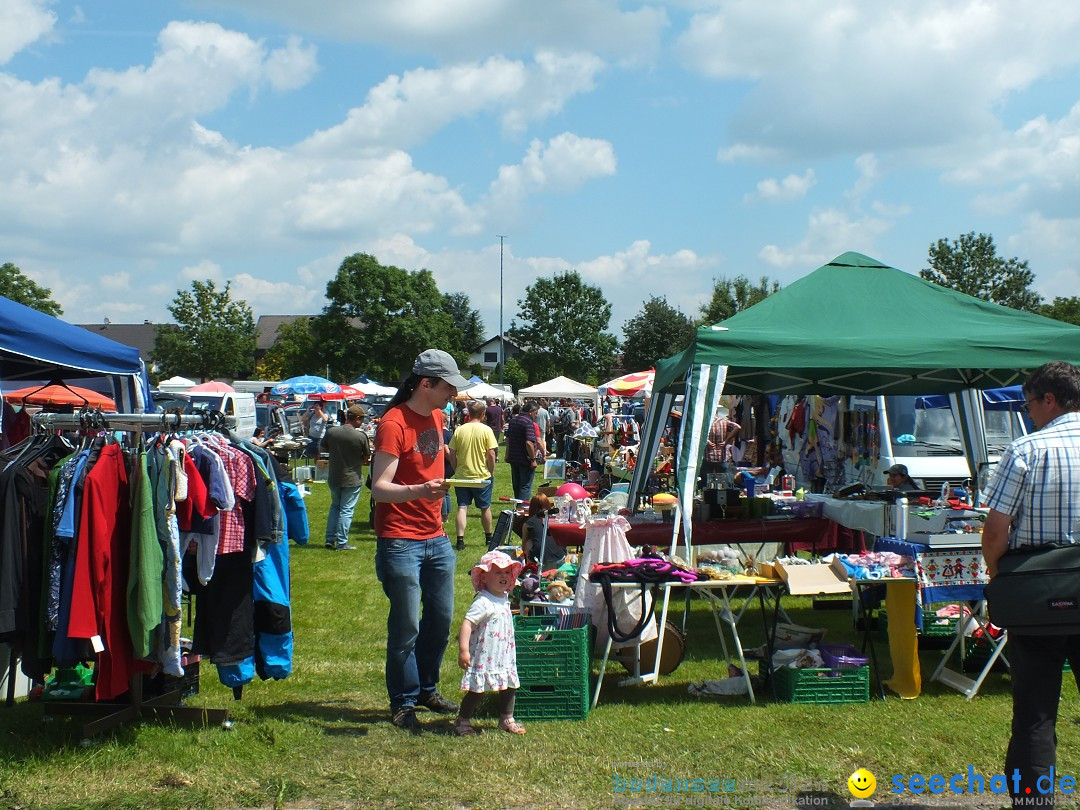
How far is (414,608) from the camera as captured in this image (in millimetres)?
4816

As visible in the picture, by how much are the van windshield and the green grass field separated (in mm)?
7778

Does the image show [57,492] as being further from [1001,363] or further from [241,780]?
[1001,363]

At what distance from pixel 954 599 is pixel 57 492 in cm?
484

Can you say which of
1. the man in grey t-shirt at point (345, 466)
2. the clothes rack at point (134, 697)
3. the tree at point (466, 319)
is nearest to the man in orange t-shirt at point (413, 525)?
the clothes rack at point (134, 697)

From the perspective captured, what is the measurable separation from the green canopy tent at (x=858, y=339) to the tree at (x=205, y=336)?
50.2m

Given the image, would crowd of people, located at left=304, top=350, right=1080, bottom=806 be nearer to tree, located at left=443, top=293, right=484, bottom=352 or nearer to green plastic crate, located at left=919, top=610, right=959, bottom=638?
green plastic crate, located at left=919, top=610, right=959, bottom=638

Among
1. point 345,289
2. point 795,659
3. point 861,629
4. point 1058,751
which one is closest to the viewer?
point 1058,751

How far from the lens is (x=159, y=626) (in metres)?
4.45

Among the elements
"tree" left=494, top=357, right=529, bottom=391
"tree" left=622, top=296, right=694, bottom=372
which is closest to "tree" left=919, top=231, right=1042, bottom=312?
"tree" left=622, top=296, right=694, bottom=372

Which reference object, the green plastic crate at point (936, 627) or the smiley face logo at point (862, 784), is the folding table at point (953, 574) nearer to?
the green plastic crate at point (936, 627)

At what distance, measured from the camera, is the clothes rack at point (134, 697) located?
456 cm

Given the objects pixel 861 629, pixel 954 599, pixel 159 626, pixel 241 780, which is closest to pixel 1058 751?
pixel 954 599

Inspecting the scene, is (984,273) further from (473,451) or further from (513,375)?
(473,451)

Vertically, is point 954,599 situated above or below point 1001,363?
→ below
